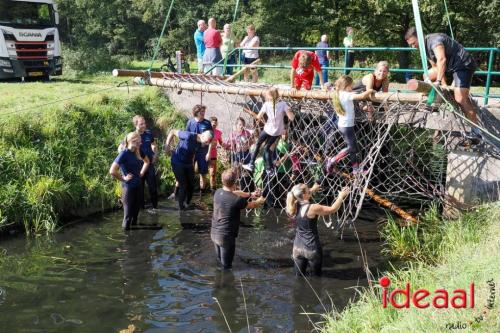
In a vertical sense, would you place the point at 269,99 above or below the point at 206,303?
above

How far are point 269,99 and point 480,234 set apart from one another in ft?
11.4

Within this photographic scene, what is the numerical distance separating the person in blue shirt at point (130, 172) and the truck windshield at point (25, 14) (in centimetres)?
1001

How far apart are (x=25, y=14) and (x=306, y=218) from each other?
44.0 ft

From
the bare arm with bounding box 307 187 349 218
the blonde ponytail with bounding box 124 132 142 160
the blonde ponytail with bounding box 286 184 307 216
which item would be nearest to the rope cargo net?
the bare arm with bounding box 307 187 349 218

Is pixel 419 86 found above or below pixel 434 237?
above

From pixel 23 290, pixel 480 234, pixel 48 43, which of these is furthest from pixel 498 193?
pixel 48 43

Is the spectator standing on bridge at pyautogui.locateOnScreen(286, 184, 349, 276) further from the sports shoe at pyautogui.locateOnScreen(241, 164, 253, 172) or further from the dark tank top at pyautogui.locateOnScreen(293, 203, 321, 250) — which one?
the sports shoe at pyautogui.locateOnScreen(241, 164, 253, 172)

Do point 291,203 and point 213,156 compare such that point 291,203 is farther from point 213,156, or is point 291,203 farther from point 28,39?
point 28,39

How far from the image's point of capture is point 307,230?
20.6ft

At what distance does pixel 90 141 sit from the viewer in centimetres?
1087

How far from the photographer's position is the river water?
575cm

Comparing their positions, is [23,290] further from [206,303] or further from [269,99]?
[269,99]

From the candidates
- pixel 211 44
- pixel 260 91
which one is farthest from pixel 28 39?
pixel 260 91

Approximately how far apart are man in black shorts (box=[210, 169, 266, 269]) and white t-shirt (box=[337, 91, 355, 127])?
162 cm
